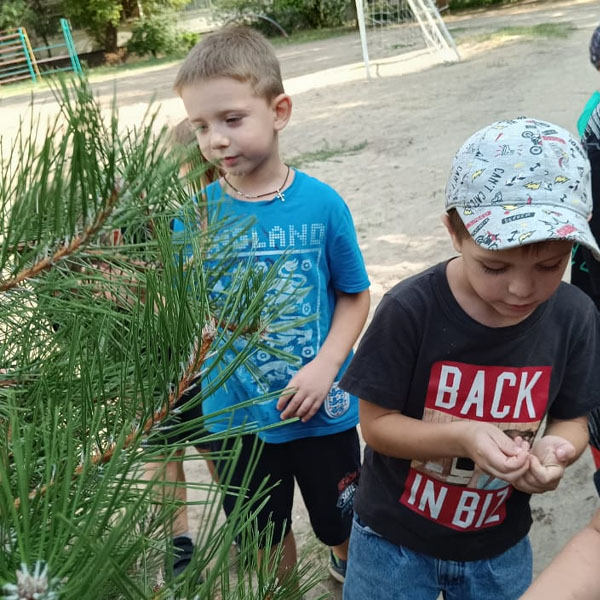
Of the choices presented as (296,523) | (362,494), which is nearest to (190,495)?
(296,523)

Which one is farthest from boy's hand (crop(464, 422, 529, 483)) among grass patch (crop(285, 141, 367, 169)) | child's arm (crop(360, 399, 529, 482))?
grass patch (crop(285, 141, 367, 169))

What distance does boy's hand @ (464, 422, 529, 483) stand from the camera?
1.06 metres

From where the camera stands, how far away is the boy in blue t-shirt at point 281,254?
156 cm

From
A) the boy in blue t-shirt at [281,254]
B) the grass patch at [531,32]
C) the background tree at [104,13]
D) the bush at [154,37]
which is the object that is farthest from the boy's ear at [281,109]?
the background tree at [104,13]

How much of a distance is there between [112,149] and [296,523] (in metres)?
1.96

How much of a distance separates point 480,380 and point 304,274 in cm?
51

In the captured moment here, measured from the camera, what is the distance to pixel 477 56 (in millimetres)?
10969

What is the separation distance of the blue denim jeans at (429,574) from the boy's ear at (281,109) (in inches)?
37.0

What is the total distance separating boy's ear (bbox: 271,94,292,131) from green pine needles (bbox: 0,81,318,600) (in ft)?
3.10

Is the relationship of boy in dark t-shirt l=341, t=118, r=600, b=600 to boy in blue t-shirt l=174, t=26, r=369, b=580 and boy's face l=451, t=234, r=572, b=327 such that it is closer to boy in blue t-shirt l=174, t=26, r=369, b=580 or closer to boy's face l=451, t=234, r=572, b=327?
boy's face l=451, t=234, r=572, b=327

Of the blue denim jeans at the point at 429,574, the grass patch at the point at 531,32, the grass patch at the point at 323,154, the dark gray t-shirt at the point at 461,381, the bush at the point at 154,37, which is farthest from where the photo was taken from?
the bush at the point at 154,37

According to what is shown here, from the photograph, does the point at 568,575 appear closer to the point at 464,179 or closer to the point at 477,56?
the point at 464,179

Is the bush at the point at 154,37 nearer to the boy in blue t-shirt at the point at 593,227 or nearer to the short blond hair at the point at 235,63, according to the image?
the short blond hair at the point at 235,63

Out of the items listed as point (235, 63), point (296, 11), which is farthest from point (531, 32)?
point (235, 63)
